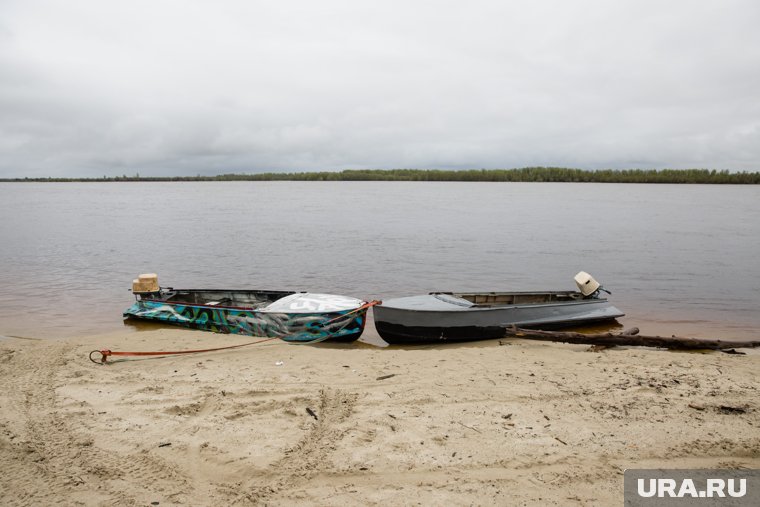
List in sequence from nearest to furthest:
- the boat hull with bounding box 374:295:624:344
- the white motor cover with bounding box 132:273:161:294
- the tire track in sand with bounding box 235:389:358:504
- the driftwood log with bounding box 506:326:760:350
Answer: the tire track in sand with bounding box 235:389:358:504 → the driftwood log with bounding box 506:326:760:350 → the boat hull with bounding box 374:295:624:344 → the white motor cover with bounding box 132:273:161:294

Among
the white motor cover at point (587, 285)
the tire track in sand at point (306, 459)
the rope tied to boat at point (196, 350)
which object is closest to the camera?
the tire track in sand at point (306, 459)

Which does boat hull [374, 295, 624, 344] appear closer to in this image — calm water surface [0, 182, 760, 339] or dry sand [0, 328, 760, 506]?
dry sand [0, 328, 760, 506]

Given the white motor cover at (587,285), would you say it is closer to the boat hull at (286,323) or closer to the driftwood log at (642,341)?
the driftwood log at (642,341)

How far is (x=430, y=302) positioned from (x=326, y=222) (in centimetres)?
3110

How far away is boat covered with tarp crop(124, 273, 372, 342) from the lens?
10836 mm

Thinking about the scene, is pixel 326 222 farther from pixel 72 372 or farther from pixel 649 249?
pixel 72 372

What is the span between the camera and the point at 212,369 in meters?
8.30

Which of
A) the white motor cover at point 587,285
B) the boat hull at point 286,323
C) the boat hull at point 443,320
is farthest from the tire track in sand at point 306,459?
the white motor cover at point 587,285

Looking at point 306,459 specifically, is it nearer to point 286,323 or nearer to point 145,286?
point 286,323

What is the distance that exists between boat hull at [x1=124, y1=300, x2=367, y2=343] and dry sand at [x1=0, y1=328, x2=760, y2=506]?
2.12 metres

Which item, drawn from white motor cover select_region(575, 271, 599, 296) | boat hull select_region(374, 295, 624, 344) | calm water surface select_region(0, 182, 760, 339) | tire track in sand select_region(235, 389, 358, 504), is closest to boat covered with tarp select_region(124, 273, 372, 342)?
boat hull select_region(374, 295, 624, 344)

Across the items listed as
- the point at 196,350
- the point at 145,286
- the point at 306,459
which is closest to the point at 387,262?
the point at 145,286

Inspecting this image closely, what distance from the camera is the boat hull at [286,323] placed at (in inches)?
426

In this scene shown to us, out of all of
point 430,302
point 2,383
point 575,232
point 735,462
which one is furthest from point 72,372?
point 575,232
